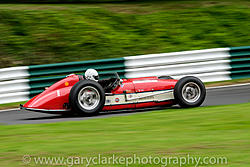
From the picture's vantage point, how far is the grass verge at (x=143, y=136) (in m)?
5.43

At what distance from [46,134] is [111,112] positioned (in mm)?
2854

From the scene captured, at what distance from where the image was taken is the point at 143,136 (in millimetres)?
6512

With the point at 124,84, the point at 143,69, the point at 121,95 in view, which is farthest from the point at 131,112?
the point at 143,69

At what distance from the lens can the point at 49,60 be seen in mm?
13656

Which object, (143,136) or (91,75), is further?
(91,75)

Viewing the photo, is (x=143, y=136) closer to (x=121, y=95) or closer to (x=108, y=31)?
(x=121, y=95)

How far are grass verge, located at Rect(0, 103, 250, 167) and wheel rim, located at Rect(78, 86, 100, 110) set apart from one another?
64cm

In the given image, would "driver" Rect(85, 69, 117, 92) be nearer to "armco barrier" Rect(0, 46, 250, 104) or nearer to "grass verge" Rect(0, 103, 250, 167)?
"grass verge" Rect(0, 103, 250, 167)

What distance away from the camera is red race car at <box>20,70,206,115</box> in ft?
29.0

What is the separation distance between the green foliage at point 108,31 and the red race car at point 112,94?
460 cm

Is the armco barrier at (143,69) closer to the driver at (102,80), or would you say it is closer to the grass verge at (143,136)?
the driver at (102,80)

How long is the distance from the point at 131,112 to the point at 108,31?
6.27m

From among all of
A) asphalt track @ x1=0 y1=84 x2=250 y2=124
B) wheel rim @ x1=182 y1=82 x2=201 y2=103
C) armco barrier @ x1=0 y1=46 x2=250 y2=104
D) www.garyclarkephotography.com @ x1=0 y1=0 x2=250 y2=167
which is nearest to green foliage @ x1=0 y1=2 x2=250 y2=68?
www.garyclarkephotography.com @ x1=0 y1=0 x2=250 y2=167

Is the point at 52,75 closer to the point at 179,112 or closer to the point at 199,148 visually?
the point at 179,112
